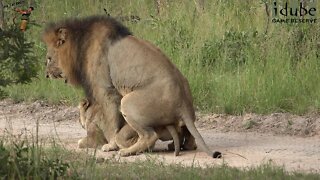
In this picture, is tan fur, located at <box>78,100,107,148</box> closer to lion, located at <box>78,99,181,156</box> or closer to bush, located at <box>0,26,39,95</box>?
lion, located at <box>78,99,181,156</box>

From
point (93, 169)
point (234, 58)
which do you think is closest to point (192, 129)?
point (93, 169)

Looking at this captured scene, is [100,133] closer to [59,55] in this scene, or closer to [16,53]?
[59,55]

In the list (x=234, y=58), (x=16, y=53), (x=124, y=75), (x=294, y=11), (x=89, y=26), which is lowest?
(x=234, y=58)

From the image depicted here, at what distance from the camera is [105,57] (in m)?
9.02

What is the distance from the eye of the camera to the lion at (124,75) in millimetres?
8680

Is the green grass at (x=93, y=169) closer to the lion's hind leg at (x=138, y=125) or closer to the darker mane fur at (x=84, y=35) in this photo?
the lion's hind leg at (x=138, y=125)

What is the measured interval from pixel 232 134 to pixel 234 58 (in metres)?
2.49

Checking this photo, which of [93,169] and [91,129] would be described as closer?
[93,169]

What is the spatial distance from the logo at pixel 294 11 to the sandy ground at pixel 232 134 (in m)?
2.89

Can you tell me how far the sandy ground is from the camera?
8.39 metres

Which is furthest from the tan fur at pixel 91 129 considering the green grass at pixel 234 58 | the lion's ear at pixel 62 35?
the green grass at pixel 234 58

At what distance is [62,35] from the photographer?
9352 mm

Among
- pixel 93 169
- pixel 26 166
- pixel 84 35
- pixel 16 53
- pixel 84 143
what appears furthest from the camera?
pixel 84 35

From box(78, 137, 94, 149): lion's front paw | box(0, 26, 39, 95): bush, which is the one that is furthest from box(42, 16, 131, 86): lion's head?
box(0, 26, 39, 95): bush
